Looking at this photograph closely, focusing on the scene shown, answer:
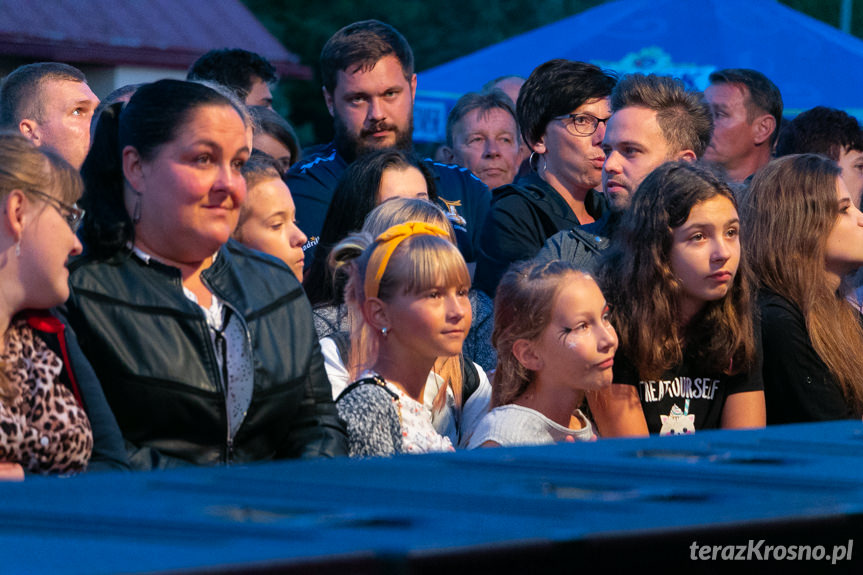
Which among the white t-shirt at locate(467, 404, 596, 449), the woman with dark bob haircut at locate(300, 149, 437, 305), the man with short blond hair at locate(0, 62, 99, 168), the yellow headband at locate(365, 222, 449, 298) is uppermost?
the man with short blond hair at locate(0, 62, 99, 168)

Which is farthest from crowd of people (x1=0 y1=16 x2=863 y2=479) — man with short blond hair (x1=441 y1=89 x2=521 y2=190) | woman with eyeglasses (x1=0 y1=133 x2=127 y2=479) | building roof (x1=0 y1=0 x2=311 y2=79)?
building roof (x1=0 y1=0 x2=311 y2=79)

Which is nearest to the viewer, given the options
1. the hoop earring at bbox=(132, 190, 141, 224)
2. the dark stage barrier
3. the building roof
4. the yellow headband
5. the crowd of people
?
the dark stage barrier

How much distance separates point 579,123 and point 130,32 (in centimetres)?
1197

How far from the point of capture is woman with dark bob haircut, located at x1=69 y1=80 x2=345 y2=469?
2.79 metres

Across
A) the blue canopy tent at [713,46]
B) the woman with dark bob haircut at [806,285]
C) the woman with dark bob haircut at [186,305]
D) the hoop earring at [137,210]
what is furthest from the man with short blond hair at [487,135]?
the hoop earring at [137,210]

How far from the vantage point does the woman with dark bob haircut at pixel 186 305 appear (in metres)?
2.79

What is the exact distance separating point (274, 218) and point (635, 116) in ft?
5.02

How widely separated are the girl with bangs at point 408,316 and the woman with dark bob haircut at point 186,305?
19.8 inches

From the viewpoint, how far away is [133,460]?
8.98 feet

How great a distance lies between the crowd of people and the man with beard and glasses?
1cm

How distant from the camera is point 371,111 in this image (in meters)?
5.64

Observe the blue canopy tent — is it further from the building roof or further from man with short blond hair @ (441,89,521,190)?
the building roof

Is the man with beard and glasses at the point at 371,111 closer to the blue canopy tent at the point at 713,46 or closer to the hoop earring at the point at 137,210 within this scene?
the hoop earring at the point at 137,210

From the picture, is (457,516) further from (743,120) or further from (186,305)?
(743,120)
